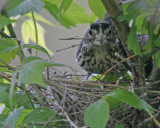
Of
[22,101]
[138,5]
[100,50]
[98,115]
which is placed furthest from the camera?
[100,50]

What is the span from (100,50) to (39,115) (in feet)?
2.86

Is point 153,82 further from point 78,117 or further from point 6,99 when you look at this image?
point 6,99

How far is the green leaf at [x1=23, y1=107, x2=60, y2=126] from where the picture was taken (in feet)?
3.00

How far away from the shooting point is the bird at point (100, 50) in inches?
62.5

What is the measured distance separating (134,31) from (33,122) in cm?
39

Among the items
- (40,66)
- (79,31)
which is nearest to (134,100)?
(40,66)

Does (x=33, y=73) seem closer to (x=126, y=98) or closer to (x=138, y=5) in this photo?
(x=126, y=98)

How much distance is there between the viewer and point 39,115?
94 centimetres

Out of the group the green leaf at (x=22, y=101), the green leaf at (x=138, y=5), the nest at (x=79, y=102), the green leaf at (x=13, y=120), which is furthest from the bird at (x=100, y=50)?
the green leaf at (x=13, y=120)

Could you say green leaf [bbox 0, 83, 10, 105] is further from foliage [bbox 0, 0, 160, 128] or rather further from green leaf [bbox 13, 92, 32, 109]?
green leaf [bbox 13, 92, 32, 109]

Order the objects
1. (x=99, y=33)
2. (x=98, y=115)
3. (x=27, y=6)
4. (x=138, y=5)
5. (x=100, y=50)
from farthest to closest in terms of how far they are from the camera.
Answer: (x=100, y=50)
(x=99, y=33)
(x=27, y=6)
(x=138, y=5)
(x=98, y=115)

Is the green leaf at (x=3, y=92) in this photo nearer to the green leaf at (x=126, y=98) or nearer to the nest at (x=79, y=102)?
the nest at (x=79, y=102)

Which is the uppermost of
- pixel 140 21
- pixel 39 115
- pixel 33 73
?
pixel 140 21

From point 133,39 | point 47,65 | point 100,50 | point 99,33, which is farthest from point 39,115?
point 100,50
